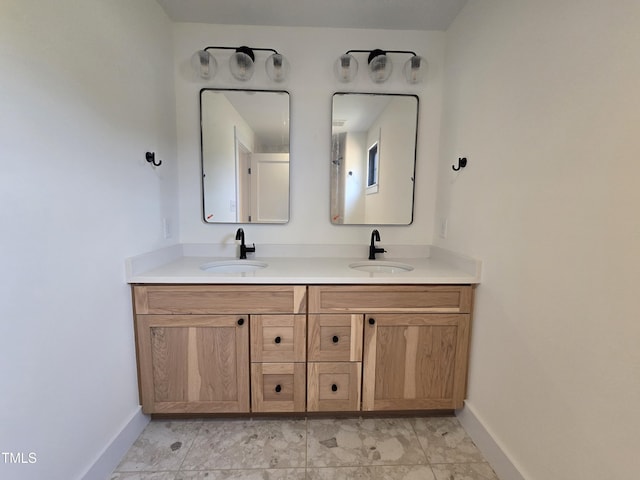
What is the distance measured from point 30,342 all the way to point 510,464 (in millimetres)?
1741

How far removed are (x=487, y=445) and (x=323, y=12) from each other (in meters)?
2.34

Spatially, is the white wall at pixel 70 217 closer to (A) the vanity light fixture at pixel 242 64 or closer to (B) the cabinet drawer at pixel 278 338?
(A) the vanity light fixture at pixel 242 64

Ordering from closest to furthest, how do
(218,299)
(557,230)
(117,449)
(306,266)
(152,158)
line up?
1. (557,230)
2. (117,449)
3. (218,299)
4. (152,158)
5. (306,266)

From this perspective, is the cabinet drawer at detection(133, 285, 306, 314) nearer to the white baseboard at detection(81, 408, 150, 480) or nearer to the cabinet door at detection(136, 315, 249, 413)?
the cabinet door at detection(136, 315, 249, 413)

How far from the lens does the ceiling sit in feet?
5.00

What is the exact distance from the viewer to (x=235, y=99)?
1767mm

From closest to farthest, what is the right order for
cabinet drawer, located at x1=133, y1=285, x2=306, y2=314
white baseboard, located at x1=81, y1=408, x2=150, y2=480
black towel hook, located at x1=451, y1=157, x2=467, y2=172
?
1. white baseboard, located at x1=81, y1=408, x2=150, y2=480
2. cabinet drawer, located at x1=133, y1=285, x2=306, y2=314
3. black towel hook, located at x1=451, y1=157, x2=467, y2=172

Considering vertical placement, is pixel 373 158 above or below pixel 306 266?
above

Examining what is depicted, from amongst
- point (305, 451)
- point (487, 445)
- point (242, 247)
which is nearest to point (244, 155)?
point (242, 247)

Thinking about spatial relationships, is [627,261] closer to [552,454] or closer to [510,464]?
[552,454]

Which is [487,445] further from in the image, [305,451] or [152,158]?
[152,158]

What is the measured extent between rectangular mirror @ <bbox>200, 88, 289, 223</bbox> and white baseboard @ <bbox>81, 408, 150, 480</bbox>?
1114 millimetres

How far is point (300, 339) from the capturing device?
55.1 inches

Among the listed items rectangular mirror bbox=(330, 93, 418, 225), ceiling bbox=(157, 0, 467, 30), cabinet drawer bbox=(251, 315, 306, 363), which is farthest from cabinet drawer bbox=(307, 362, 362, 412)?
ceiling bbox=(157, 0, 467, 30)
